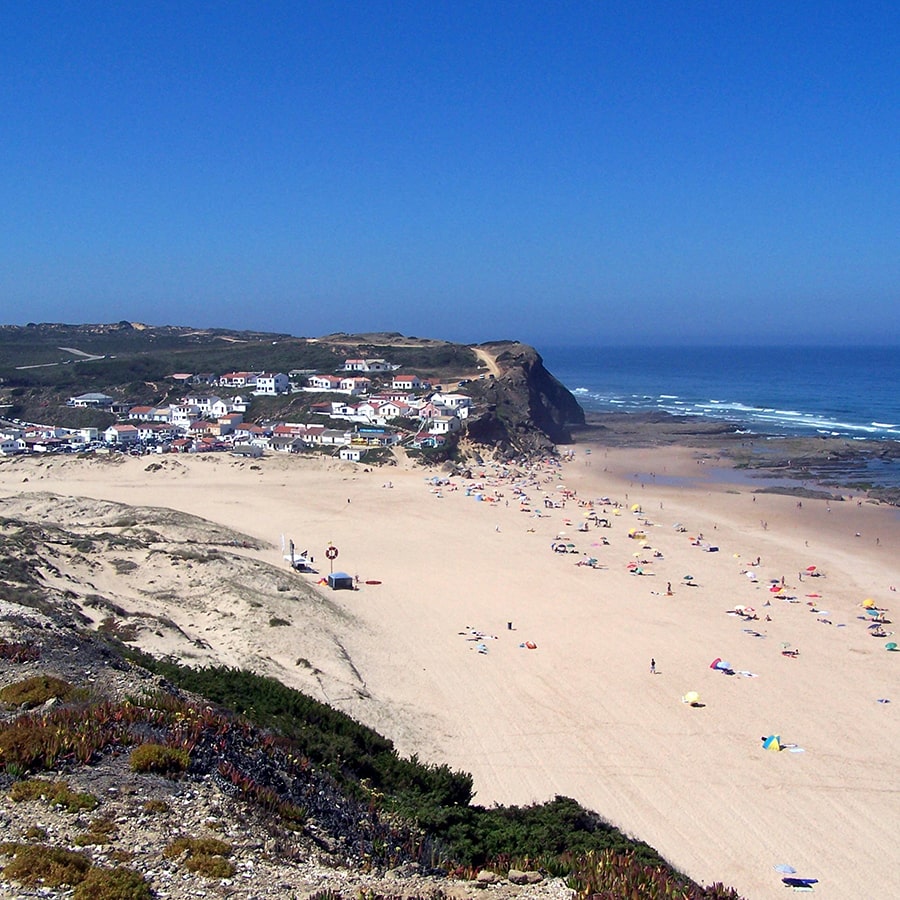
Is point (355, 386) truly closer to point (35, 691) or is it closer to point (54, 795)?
point (35, 691)

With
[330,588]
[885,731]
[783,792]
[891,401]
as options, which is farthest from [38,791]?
[891,401]

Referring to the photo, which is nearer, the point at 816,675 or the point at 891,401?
the point at 816,675

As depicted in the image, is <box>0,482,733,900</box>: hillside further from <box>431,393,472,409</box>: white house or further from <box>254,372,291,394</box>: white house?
<box>254,372,291,394</box>: white house

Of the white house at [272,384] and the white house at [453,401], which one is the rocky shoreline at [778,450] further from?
the white house at [272,384]

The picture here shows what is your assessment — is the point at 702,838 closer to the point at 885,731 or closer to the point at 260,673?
the point at 885,731

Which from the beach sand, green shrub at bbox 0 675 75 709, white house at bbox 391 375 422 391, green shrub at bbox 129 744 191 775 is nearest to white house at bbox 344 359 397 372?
white house at bbox 391 375 422 391
